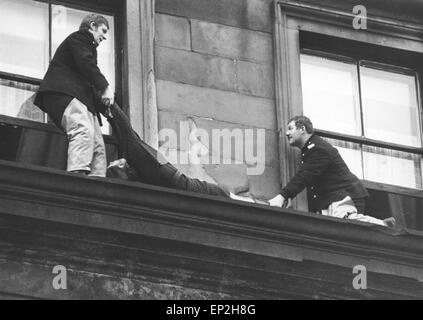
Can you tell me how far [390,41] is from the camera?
2186 centimetres

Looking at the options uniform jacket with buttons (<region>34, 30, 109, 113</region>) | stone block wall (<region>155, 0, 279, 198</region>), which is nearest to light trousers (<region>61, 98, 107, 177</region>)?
uniform jacket with buttons (<region>34, 30, 109, 113</region>)

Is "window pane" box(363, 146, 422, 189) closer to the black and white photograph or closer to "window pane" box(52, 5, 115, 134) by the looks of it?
the black and white photograph

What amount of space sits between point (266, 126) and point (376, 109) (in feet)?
5.98

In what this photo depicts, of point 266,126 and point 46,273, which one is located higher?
point 266,126

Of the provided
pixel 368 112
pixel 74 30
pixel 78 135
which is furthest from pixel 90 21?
pixel 368 112

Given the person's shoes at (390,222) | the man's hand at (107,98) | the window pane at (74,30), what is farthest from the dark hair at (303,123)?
the man's hand at (107,98)

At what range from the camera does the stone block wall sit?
19875mm

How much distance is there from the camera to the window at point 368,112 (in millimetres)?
21188

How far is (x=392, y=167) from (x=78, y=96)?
14.2ft

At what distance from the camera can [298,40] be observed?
2133cm

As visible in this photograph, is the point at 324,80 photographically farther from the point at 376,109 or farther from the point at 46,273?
the point at 46,273

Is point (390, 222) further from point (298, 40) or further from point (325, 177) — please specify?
point (298, 40)

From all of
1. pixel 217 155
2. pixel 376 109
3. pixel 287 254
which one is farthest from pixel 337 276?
pixel 376 109

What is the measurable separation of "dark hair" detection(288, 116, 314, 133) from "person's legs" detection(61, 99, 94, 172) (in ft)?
8.46
